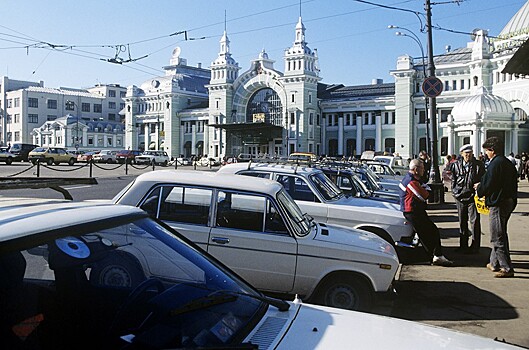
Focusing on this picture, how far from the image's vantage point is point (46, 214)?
260 cm

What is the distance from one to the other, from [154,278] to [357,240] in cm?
376

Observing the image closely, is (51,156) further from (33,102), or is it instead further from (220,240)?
(33,102)

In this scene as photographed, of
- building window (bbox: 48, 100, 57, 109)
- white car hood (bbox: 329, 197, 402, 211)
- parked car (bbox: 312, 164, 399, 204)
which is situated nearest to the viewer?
white car hood (bbox: 329, 197, 402, 211)

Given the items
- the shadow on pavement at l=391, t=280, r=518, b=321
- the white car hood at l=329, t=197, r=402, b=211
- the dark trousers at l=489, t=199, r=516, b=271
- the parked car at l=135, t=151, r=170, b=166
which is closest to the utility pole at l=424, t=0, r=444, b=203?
the white car hood at l=329, t=197, r=402, b=211

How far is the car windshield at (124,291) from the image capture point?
2.30m

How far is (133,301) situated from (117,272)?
312mm

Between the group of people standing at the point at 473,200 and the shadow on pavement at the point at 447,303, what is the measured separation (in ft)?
2.78

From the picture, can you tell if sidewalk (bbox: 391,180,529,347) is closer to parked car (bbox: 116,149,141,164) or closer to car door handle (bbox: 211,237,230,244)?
car door handle (bbox: 211,237,230,244)

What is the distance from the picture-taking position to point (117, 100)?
11888 centimetres

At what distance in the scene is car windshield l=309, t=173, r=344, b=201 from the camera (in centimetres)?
920

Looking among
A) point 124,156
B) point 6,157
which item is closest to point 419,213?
point 6,157

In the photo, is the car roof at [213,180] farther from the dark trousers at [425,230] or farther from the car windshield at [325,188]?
the dark trousers at [425,230]

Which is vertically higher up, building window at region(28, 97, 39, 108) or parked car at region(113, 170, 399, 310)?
building window at region(28, 97, 39, 108)

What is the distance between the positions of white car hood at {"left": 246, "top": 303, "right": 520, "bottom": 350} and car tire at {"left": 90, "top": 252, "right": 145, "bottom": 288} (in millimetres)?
711
